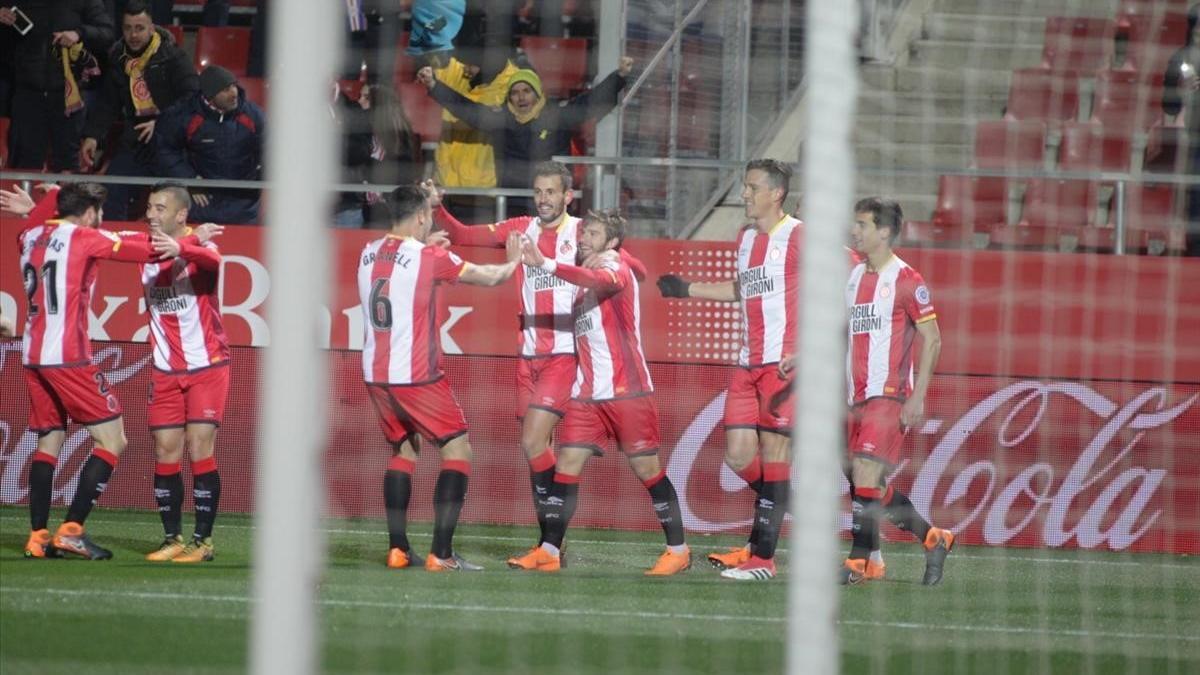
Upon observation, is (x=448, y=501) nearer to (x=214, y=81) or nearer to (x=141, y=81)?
(x=214, y=81)

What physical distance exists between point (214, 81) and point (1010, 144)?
4508mm

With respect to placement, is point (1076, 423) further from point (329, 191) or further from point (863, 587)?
point (329, 191)

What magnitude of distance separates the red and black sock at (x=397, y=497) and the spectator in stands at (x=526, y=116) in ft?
6.54

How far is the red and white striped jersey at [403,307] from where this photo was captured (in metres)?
7.08

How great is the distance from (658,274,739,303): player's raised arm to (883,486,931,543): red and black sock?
1140 mm

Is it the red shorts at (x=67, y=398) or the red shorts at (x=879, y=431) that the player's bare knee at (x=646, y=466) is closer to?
the red shorts at (x=879, y=431)

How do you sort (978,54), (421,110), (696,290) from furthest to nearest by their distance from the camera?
(978,54)
(421,110)
(696,290)

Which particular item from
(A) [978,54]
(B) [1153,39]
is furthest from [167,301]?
(B) [1153,39]

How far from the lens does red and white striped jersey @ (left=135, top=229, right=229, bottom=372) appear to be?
7242 mm

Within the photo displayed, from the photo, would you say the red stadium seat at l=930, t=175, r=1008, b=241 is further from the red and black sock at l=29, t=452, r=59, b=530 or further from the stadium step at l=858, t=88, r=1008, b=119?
the red and black sock at l=29, t=452, r=59, b=530

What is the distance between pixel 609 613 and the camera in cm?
605

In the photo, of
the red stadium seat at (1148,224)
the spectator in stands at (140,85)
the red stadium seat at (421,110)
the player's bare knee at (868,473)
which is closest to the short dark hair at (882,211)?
the player's bare knee at (868,473)

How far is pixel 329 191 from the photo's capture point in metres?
2.98

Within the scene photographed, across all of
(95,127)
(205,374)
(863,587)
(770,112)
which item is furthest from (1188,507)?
(95,127)
